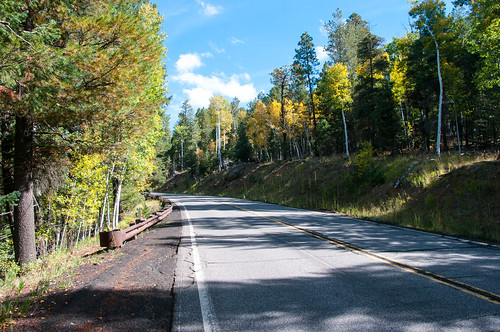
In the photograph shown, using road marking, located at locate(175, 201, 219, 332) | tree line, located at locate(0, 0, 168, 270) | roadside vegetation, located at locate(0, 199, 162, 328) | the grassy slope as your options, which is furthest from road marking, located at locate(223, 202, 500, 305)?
tree line, located at locate(0, 0, 168, 270)

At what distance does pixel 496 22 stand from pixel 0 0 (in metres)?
19.2

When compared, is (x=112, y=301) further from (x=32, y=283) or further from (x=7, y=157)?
(x=7, y=157)

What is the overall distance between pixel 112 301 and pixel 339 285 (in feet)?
11.1

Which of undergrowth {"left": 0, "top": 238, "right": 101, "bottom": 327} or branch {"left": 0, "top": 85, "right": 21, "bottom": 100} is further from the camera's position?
branch {"left": 0, "top": 85, "right": 21, "bottom": 100}

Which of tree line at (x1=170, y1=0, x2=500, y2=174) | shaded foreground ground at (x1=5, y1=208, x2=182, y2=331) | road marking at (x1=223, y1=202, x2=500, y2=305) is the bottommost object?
road marking at (x1=223, y1=202, x2=500, y2=305)

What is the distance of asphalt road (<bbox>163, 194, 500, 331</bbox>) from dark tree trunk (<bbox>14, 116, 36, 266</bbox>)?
4332mm

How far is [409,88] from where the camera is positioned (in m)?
30.3

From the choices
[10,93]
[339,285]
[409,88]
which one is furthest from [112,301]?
[409,88]

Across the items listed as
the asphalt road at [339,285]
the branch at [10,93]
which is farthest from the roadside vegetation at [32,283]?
the branch at [10,93]

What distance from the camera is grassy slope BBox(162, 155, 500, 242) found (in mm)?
10359

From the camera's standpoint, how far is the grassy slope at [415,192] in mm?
10359

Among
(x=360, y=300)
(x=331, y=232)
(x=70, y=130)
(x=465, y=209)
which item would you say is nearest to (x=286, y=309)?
(x=360, y=300)

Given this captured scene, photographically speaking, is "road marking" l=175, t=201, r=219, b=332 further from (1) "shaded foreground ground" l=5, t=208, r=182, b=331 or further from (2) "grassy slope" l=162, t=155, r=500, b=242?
(2) "grassy slope" l=162, t=155, r=500, b=242

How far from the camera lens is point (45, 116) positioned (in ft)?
24.6
